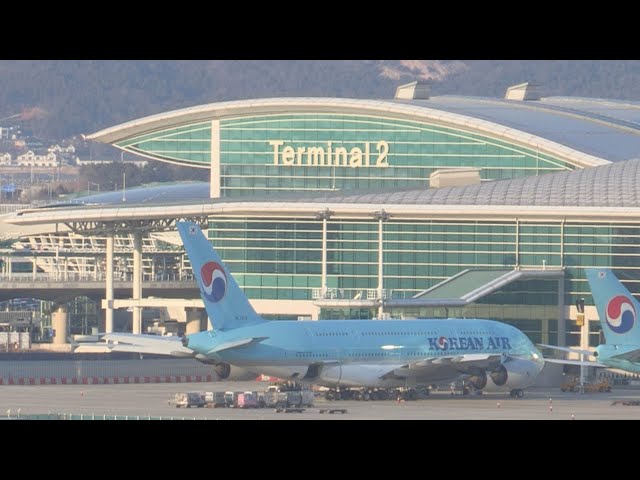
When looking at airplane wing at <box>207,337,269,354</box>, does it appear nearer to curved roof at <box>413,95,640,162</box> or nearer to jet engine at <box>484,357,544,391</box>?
jet engine at <box>484,357,544,391</box>

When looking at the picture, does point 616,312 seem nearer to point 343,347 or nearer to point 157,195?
point 343,347

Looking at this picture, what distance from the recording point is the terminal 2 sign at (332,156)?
12244cm

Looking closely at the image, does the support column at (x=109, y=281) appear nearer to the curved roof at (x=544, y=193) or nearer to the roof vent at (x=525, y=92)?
the curved roof at (x=544, y=193)

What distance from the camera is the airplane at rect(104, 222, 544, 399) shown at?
231ft

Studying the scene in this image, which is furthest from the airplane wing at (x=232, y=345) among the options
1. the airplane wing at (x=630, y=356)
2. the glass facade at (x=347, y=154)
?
the glass facade at (x=347, y=154)

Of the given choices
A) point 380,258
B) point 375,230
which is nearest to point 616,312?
point 380,258

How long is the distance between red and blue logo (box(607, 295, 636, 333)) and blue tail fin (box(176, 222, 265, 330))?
13.9 metres

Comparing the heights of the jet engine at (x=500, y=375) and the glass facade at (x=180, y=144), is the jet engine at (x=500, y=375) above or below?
below

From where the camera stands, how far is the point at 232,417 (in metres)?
63.0

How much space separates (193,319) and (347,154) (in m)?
15.5

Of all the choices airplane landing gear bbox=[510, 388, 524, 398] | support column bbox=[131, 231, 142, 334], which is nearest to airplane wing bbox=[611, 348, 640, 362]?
airplane landing gear bbox=[510, 388, 524, 398]

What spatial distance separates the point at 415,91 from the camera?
136250 mm

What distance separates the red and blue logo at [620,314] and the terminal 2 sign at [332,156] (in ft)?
178
